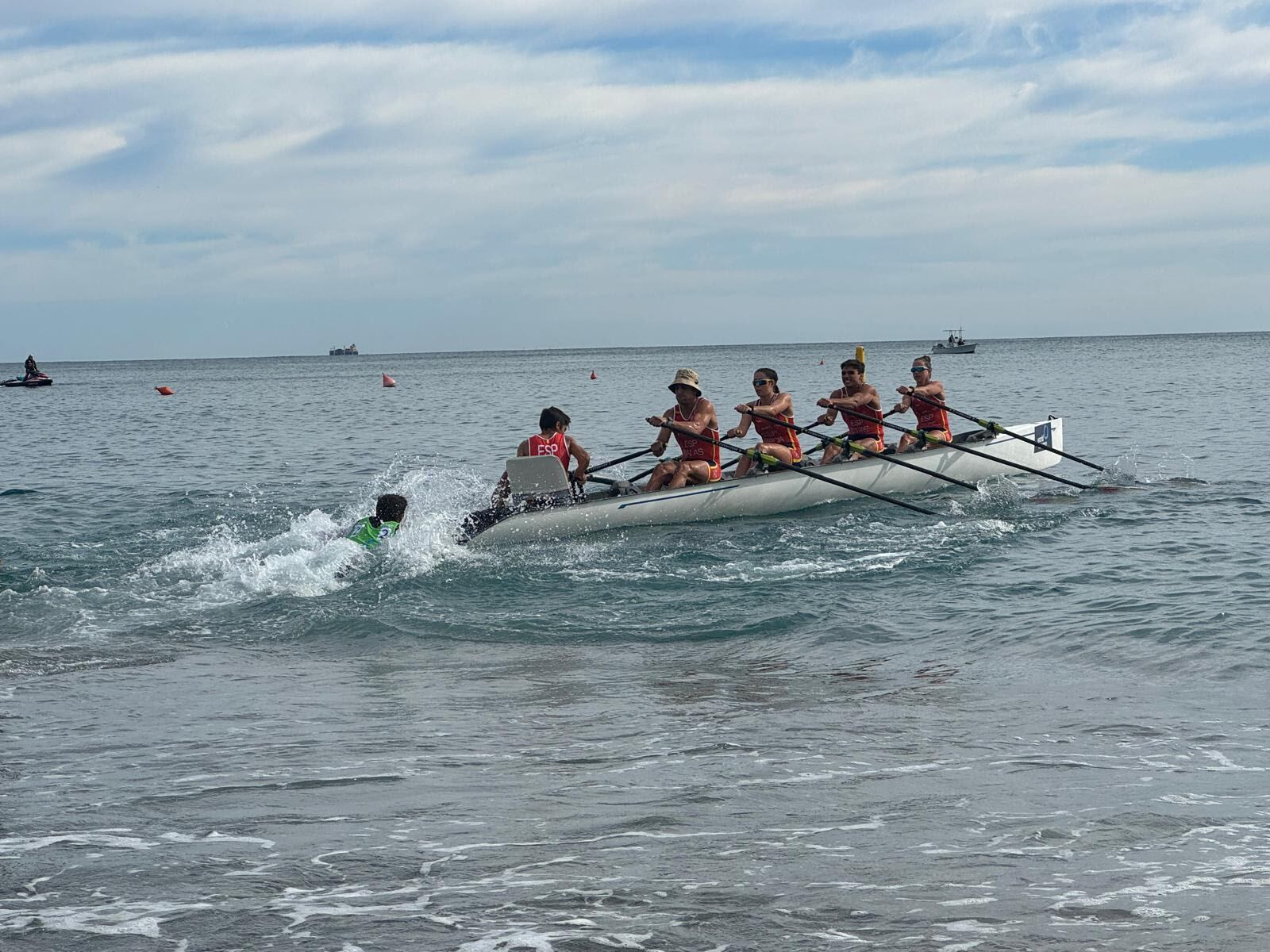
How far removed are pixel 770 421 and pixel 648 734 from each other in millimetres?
9136

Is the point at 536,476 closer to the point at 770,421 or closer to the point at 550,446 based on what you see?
the point at 550,446

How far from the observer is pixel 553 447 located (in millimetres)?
13492

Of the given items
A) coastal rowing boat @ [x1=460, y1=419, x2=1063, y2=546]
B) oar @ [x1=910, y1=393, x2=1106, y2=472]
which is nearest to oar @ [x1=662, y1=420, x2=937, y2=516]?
coastal rowing boat @ [x1=460, y1=419, x2=1063, y2=546]

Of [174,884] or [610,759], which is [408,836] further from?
A: [610,759]

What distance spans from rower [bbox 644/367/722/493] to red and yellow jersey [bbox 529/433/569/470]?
1287mm

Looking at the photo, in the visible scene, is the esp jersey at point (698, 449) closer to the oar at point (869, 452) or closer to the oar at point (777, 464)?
the oar at point (777, 464)

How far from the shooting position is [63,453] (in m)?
29.2

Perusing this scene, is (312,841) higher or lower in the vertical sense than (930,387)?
lower

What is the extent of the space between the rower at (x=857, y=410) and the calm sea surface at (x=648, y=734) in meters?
0.92

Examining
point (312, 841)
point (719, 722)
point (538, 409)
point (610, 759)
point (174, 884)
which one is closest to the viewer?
point (174, 884)

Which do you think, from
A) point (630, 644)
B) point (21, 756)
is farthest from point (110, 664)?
point (630, 644)

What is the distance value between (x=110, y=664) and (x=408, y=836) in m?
4.46

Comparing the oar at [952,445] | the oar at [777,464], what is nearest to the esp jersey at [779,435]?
the oar at [777,464]

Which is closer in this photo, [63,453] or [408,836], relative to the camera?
[408,836]
